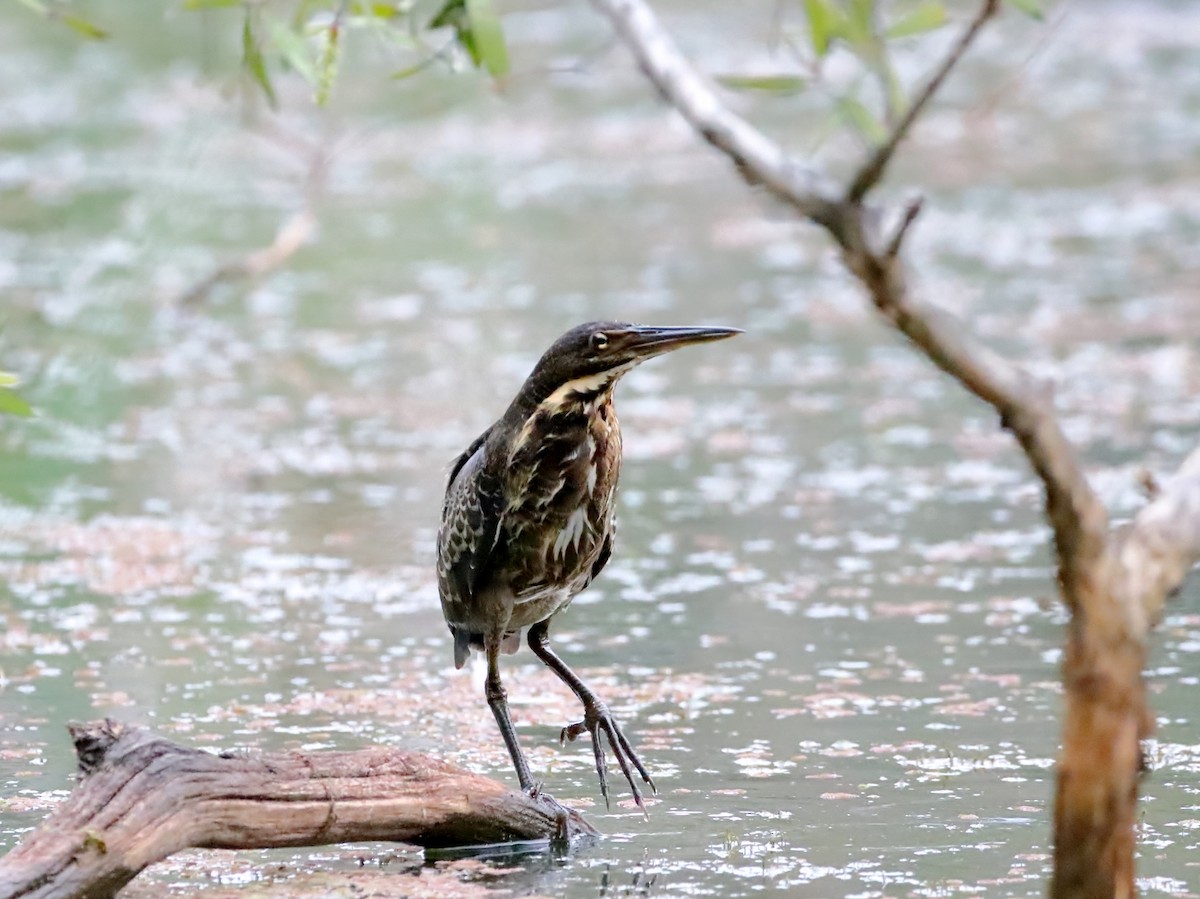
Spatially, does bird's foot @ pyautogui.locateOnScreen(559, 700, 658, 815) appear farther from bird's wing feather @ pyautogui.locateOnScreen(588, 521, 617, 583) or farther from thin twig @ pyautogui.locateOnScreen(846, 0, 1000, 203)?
thin twig @ pyautogui.locateOnScreen(846, 0, 1000, 203)

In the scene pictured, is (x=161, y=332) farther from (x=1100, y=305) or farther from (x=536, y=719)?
(x=536, y=719)

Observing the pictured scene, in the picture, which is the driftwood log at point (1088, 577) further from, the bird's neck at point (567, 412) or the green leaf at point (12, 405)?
the green leaf at point (12, 405)

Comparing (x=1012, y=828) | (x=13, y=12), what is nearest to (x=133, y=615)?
(x=1012, y=828)

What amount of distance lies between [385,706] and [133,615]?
5.78ft

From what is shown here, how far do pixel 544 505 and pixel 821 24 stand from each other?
1941mm

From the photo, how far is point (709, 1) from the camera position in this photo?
104 feet

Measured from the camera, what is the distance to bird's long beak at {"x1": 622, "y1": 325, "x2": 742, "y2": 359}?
518 centimetres

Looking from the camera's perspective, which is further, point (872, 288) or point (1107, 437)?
point (1107, 437)

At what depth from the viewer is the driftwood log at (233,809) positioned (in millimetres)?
4750

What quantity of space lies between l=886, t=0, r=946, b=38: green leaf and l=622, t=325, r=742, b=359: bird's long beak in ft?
4.38

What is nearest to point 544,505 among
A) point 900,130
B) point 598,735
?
point 598,735

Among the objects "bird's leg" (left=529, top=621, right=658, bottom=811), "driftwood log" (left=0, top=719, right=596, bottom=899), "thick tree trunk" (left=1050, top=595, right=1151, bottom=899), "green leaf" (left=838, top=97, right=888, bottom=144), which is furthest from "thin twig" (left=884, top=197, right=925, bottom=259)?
"bird's leg" (left=529, top=621, right=658, bottom=811)

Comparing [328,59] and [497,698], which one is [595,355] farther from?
[497,698]

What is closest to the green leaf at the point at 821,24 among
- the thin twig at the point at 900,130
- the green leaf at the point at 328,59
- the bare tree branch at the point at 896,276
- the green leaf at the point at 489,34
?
the bare tree branch at the point at 896,276
